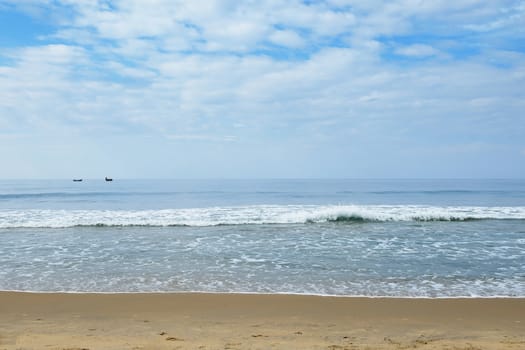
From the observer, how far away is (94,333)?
17.7ft

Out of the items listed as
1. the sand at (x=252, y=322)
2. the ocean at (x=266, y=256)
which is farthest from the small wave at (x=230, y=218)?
the sand at (x=252, y=322)

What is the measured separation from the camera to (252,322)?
6.07 meters

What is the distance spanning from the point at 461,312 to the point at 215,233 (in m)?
11.1

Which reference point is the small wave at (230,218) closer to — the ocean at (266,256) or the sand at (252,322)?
the ocean at (266,256)

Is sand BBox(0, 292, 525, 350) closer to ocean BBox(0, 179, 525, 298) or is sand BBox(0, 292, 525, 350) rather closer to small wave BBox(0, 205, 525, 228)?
ocean BBox(0, 179, 525, 298)

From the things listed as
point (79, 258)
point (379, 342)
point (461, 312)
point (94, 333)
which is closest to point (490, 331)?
point (461, 312)

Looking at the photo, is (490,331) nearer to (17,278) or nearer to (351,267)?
(351,267)

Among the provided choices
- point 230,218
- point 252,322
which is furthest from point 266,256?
point 230,218

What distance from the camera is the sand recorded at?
4.97 meters

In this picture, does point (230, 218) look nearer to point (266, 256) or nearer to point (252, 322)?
point (266, 256)

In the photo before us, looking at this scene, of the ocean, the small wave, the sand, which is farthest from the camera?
the small wave

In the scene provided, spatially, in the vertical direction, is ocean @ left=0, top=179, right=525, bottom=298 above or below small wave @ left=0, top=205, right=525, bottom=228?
below

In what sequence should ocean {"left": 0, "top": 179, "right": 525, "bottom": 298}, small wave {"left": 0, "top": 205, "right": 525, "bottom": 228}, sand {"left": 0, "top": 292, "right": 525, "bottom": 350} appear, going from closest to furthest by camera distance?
sand {"left": 0, "top": 292, "right": 525, "bottom": 350} < ocean {"left": 0, "top": 179, "right": 525, "bottom": 298} < small wave {"left": 0, "top": 205, "right": 525, "bottom": 228}

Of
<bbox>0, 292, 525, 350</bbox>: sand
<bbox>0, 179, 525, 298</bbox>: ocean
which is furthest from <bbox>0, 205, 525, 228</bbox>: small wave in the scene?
<bbox>0, 292, 525, 350</bbox>: sand
